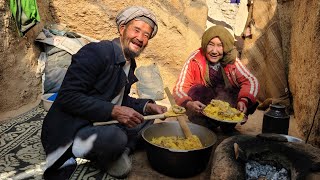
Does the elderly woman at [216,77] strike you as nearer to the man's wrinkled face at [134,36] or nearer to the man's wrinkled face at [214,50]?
the man's wrinkled face at [214,50]

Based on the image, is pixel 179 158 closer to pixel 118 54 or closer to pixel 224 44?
pixel 118 54

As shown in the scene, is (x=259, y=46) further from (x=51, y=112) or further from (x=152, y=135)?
(x=51, y=112)

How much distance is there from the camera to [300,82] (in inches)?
194

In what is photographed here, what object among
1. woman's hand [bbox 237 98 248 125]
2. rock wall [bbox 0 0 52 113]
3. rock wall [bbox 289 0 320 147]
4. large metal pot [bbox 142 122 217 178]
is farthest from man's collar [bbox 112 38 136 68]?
rock wall [bbox 0 0 52 113]

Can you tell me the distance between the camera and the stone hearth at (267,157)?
2.31m

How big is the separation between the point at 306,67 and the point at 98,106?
10.9 ft

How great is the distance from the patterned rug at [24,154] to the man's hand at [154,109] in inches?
31.6

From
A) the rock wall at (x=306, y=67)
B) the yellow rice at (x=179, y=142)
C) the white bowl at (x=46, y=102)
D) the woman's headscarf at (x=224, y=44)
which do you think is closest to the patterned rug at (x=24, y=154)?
the white bowl at (x=46, y=102)

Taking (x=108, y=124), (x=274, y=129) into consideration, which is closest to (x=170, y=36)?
(x=274, y=129)

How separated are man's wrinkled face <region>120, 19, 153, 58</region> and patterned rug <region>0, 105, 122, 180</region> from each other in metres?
1.24

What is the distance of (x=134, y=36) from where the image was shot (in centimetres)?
294

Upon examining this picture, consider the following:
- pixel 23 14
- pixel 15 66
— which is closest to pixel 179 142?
pixel 15 66

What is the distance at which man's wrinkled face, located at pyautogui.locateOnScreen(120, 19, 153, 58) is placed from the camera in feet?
9.62

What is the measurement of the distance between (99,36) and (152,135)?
4.00 meters
